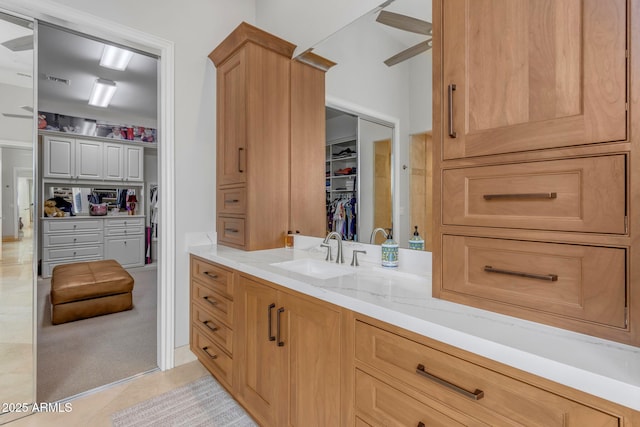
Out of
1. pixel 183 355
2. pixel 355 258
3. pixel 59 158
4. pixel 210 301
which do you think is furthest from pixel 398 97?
pixel 59 158

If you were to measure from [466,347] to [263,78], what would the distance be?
6.85 feet

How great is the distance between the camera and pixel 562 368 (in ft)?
2.12

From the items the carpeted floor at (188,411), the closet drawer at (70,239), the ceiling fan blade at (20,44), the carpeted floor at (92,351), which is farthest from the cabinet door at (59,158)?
the carpeted floor at (188,411)

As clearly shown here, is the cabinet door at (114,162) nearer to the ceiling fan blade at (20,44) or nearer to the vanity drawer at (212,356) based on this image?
the ceiling fan blade at (20,44)

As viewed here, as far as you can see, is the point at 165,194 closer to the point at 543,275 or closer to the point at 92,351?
the point at 92,351

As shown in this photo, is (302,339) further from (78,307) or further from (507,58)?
(78,307)

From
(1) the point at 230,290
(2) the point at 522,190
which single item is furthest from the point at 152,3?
(2) the point at 522,190

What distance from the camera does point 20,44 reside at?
1801 millimetres

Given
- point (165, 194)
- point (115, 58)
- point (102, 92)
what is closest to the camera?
point (165, 194)

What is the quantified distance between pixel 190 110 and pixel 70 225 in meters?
4.37

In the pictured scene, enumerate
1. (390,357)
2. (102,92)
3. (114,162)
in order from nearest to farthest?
1. (390,357)
2. (102,92)
3. (114,162)

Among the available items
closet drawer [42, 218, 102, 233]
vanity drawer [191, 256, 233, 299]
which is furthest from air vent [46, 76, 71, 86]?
vanity drawer [191, 256, 233, 299]

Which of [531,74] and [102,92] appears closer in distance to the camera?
[531,74]

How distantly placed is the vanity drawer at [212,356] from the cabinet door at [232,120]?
1.15 meters
